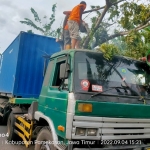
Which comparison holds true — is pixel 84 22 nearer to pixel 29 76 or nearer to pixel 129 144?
pixel 29 76

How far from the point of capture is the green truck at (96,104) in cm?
271

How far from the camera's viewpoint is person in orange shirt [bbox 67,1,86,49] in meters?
5.13

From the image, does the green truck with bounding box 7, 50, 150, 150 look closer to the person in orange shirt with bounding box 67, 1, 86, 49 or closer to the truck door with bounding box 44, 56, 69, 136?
the truck door with bounding box 44, 56, 69, 136

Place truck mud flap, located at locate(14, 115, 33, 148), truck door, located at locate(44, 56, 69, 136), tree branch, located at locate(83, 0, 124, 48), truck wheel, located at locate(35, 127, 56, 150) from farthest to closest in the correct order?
tree branch, located at locate(83, 0, 124, 48)
truck mud flap, located at locate(14, 115, 33, 148)
truck wheel, located at locate(35, 127, 56, 150)
truck door, located at locate(44, 56, 69, 136)

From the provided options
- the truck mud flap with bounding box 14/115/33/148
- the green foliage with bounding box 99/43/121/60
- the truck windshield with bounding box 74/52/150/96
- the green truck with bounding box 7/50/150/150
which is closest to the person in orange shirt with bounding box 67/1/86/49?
the green truck with bounding box 7/50/150/150

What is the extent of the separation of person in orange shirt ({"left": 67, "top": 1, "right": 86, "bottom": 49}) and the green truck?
1.65m

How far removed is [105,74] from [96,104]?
24.7 inches

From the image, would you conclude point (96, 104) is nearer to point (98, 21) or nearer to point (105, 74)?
point (105, 74)

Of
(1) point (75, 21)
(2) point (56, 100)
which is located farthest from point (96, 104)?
(1) point (75, 21)

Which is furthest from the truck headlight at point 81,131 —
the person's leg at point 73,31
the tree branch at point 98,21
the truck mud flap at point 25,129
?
the tree branch at point 98,21

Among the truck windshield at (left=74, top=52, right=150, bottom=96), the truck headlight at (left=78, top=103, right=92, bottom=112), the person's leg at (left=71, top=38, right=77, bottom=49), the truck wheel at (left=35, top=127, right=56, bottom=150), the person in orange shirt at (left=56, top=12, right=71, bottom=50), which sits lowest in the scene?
the truck wheel at (left=35, top=127, right=56, bottom=150)

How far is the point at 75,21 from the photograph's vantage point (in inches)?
214

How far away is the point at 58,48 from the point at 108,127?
342cm

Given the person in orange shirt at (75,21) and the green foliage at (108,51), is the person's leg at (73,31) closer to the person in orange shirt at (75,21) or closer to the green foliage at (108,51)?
the person in orange shirt at (75,21)
